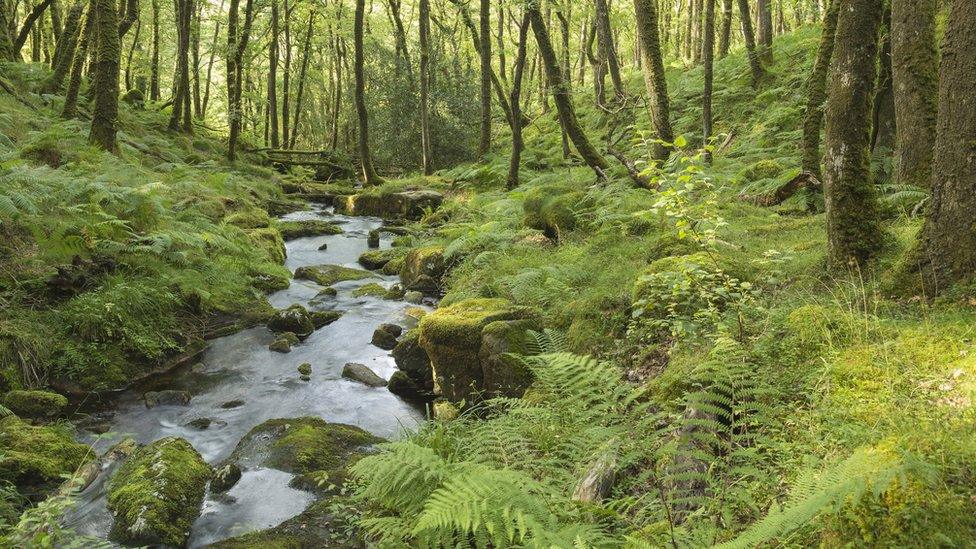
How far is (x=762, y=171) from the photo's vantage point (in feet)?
37.4

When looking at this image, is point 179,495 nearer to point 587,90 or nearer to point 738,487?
point 738,487

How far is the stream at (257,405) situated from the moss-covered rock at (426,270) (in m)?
0.80

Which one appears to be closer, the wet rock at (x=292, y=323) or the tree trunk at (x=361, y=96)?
the wet rock at (x=292, y=323)

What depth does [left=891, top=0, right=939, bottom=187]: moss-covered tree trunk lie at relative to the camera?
258 inches

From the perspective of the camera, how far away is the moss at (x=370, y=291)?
12.2 meters

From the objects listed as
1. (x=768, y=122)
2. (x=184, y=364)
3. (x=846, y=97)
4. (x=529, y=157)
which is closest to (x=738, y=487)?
(x=846, y=97)

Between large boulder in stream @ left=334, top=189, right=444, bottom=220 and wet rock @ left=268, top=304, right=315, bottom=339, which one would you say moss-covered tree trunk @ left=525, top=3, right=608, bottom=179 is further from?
wet rock @ left=268, top=304, right=315, bottom=339

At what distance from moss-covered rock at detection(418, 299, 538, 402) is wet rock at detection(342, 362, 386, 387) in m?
1.10

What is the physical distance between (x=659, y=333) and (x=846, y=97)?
2.67m

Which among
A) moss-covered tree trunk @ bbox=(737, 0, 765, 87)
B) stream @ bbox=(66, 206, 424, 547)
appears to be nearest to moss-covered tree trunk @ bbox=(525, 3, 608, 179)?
stream @ bbox=(66, 206, 424, 547)

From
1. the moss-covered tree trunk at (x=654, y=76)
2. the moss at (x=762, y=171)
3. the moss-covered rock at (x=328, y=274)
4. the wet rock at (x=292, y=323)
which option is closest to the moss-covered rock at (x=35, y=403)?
the wet rock at (x=292, y=323)

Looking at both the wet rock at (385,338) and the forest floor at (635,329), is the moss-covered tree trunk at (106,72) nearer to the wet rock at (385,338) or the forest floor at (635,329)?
the forest floor at (635,329)

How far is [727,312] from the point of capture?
5141 millimetres

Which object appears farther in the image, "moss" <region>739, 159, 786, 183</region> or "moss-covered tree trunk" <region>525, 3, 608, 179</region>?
"moss-covered tree trunk" <region>525, 3, 608, 179</region>
